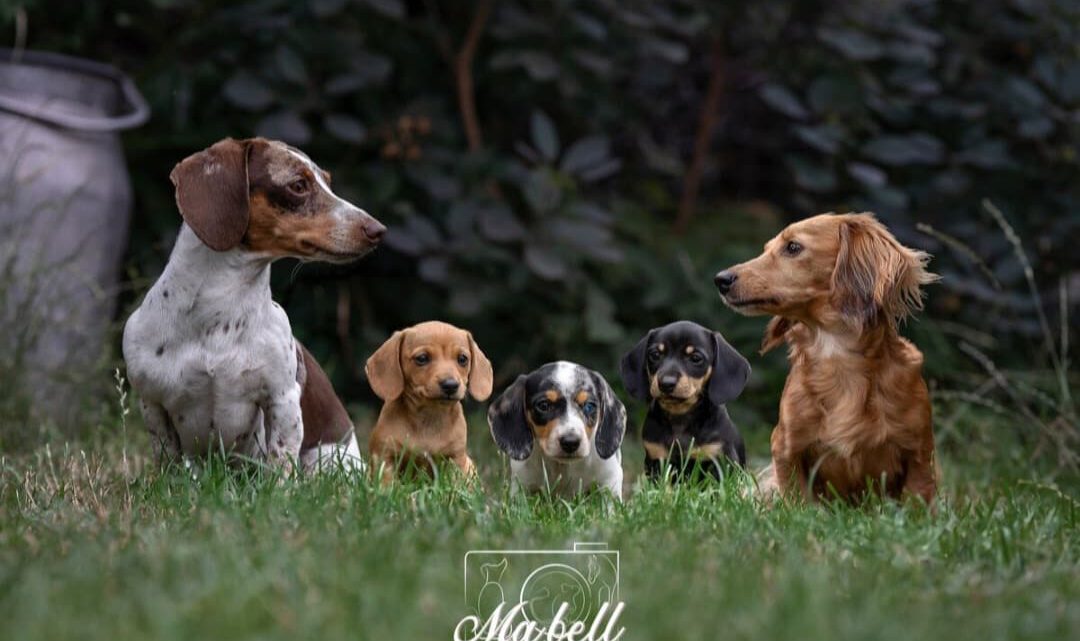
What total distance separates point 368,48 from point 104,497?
13.0 ft

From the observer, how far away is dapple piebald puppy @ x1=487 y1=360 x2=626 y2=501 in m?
4.49

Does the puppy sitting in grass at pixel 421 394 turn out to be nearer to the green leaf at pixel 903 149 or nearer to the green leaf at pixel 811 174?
the green leaf at pixel 811 174

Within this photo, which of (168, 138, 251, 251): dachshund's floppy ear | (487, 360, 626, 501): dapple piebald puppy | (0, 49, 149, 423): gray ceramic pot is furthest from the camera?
(0, 49, 149, 423): gray ceramic pot

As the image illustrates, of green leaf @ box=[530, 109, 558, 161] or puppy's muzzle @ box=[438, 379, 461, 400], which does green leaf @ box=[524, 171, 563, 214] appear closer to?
green leaf @ box=[530, 109, 558, 161]

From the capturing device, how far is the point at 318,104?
23.7ft

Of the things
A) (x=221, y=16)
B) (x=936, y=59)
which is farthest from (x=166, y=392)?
(x=936, y=59)

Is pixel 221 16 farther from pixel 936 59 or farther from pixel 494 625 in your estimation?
pixel 494 625

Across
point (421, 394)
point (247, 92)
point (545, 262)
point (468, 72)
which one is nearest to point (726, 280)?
point (421, 394)

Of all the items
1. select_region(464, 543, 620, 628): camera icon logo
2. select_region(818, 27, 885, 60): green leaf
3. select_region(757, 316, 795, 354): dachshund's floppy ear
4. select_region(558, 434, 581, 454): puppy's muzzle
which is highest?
select_region(818, 27, 885, 60): green leaf

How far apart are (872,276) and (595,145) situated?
2929 millimetres

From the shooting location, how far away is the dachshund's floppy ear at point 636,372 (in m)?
4.80

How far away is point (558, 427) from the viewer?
441cm

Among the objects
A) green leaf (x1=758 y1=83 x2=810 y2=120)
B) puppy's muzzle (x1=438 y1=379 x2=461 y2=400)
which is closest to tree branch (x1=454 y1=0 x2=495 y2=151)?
green leaf (x1=758 y1=83 x2=810 y2=120)

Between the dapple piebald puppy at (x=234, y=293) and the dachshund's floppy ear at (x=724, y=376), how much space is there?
126 centimetres
